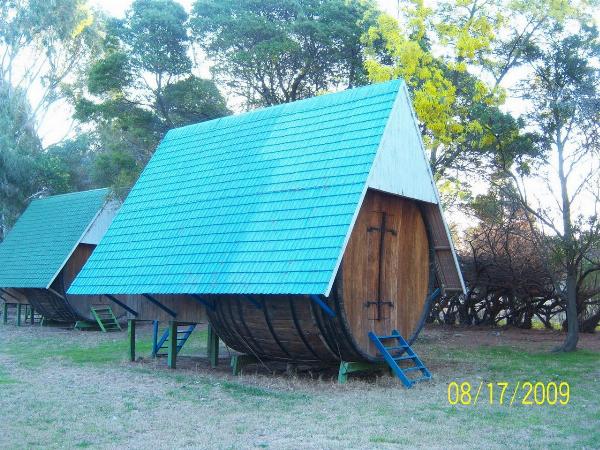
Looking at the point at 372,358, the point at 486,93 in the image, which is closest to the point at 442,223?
the point at 372,358

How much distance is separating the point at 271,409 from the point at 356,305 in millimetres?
2853

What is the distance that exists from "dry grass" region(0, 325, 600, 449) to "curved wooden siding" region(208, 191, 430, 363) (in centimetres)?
66

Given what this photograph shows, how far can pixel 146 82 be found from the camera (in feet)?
88.8

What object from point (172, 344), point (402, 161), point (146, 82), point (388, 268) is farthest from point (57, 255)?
point (402, 161)

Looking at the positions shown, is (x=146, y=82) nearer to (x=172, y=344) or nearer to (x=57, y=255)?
(x=57, y=255)

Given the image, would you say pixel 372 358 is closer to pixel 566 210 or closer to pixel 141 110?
pixel 566 210

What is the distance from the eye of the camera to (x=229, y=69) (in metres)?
27.0

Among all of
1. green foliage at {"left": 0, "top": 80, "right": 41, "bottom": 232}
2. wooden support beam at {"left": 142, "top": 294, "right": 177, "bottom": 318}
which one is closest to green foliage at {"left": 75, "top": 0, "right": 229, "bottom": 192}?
green foliage at {"left": 0, "top": 80, "right": 41, "bottom": 232}

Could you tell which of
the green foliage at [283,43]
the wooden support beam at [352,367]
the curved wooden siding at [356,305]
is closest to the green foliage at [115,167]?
the green foliage at [283,43]

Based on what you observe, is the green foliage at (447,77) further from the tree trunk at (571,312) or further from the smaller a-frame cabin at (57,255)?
the smaller a-frame cabin at (57,255)

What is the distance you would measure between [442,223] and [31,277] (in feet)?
54.9

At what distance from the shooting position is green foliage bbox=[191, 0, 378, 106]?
25.7m

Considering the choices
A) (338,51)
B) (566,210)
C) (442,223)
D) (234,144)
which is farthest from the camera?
(338,51)

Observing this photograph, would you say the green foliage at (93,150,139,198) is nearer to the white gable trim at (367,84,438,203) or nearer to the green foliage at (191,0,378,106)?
the green foliage at (191,0,378,106)
